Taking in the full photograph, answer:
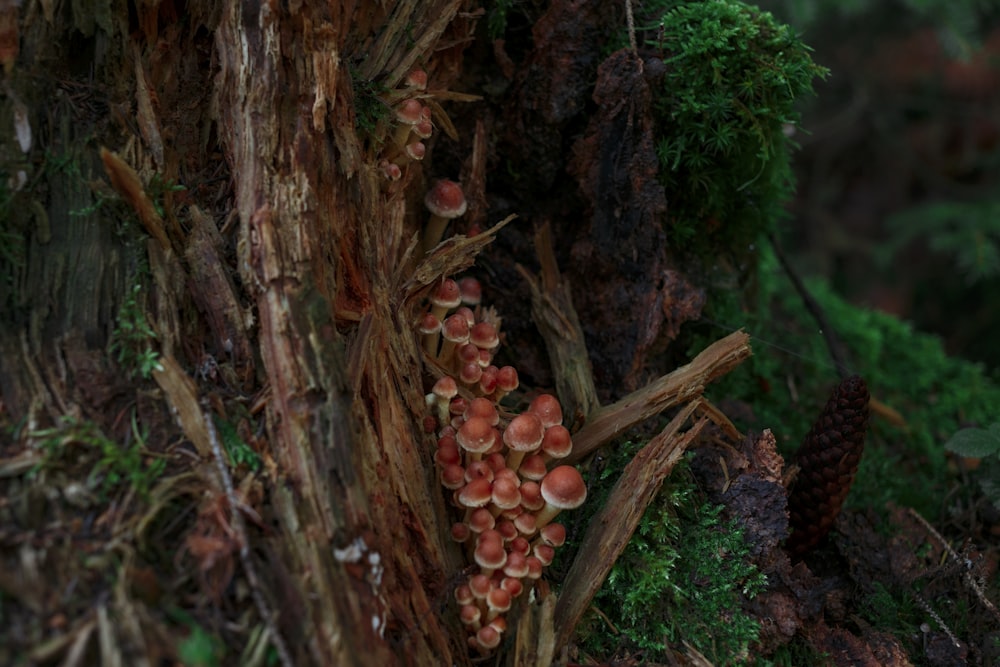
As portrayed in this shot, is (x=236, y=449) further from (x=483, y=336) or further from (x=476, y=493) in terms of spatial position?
(x=483, y=336)

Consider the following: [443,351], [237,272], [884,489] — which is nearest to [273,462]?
[237,272]

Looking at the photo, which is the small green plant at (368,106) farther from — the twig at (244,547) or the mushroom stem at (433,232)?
the twig at (244,547)

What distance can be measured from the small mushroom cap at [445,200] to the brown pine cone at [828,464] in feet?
5.53

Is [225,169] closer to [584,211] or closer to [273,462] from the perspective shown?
[273,462]

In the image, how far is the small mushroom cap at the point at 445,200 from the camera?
3.06 meters

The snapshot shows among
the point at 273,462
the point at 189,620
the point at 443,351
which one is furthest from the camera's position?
the point at 443,351

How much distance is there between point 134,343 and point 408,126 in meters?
1.28

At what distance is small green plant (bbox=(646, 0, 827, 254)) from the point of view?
3.15 meters

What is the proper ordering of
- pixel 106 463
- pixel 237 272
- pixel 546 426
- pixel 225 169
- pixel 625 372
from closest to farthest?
pixel 106 463
pixel 237 272
pixel 225 169
pixel 546 426
pixel 625 372

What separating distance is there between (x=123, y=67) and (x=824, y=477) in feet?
9.70

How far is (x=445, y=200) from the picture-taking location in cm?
306

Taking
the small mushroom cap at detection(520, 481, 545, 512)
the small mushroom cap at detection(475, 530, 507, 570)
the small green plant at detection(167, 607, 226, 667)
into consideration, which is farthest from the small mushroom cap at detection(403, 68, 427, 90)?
the small green plant at detection(167, 607, 226, 667)

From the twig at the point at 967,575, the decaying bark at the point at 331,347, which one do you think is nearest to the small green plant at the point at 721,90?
the decaying bark at the point at 331,347

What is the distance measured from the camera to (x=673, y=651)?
259 cm
